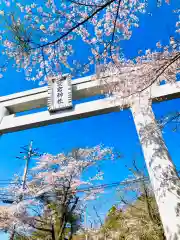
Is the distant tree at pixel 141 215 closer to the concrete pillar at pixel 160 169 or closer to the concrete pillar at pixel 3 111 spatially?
the concrete pillar at pixel 160 169

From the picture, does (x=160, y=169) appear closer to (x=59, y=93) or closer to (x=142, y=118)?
(x=142, y=118)

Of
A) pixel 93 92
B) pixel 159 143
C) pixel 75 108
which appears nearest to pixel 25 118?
pixel 75 108

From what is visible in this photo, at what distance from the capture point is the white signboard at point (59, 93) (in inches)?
164

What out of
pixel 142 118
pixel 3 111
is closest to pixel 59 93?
pixel 3 111

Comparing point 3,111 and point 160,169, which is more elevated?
point 3,111

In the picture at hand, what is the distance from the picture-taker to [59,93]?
4352 mm

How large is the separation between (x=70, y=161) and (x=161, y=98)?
15.1 ft

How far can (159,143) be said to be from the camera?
3113 mm

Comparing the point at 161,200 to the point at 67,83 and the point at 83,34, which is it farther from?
the point at 67,83

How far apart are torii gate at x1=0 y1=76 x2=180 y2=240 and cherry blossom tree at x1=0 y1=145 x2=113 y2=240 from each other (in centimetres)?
293

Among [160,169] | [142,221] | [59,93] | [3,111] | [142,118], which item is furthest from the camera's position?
[142,221]

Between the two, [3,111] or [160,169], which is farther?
[3,111]

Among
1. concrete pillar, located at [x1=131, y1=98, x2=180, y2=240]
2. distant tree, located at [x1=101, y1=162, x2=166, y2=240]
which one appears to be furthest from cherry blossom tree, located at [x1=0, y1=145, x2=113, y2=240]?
concrete pillar, located at [x1=131, y1=98, x2=180, y2=240]

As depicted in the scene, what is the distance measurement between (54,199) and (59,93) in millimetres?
3991
